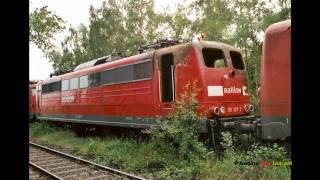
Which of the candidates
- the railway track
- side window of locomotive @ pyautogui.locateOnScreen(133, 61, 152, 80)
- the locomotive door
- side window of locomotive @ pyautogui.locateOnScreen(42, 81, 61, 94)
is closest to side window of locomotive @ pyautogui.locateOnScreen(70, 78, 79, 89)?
side window of locomotive @ pyautogui.locateOnScreen(42, 81, 61, 94)

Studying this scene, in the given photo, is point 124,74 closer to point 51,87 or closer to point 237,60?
point 237,60

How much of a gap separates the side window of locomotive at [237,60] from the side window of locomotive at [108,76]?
4.16 m

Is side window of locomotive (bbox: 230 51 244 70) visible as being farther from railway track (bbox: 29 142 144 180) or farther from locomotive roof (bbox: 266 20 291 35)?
railway track (bbox: 29 142 144 180)

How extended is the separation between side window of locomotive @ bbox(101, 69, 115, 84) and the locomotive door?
2670 mm

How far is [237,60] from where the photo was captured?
426 inches

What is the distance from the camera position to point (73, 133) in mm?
17125

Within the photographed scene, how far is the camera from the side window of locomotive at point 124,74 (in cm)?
1148

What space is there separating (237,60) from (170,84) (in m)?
2.14

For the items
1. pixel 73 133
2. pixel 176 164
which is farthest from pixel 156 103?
pixel 73 133

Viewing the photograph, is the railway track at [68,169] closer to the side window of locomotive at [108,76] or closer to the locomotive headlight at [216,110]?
the locomotive headlight at [216,110]

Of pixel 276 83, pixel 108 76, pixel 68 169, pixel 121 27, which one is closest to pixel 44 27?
pixel 108 76
